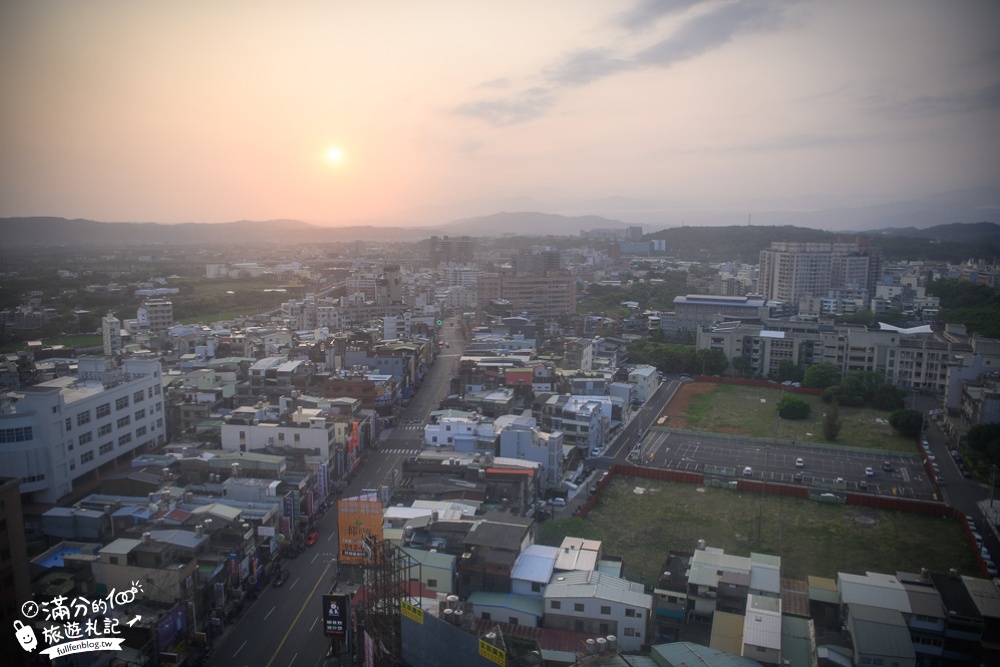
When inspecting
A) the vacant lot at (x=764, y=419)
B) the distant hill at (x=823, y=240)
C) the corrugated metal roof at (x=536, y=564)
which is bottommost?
the vacant lot at (x=764, y=419)

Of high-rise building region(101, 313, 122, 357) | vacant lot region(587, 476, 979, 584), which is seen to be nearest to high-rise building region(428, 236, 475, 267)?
high-rise building region(101, 313, 122, 357)

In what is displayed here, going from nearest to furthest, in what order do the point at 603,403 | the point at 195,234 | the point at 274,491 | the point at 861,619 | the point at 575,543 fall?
the point at 861,619 < the point at 575,543 < the point at 274,491 < the point at 603,403 < the point at 195,234

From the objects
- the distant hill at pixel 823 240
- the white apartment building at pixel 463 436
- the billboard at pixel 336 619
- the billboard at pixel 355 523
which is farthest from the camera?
the distant hill at pixel 823 240

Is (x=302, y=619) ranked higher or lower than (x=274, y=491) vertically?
lower

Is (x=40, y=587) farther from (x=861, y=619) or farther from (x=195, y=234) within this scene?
(x=195, y=234)

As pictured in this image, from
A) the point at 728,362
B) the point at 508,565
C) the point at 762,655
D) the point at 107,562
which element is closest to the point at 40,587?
the point at 107,562

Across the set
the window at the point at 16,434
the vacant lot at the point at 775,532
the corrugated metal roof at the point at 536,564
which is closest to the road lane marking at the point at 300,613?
the corrugated metal roof at the point at 536,564

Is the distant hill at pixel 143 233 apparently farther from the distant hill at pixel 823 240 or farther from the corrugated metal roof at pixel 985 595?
the distant hill at pixel 823 240
